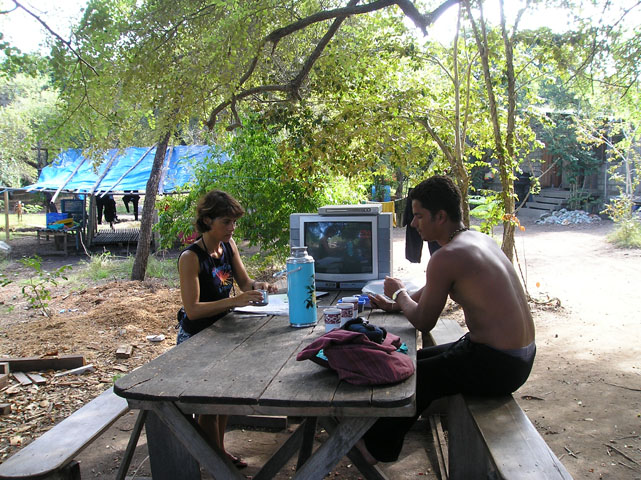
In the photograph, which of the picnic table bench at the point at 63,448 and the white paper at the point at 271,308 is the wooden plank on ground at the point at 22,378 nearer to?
the picnic table bench at the point at 63,448

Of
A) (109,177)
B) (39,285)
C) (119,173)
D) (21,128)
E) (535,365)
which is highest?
(21,128)

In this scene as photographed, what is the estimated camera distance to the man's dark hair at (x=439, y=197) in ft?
9.72

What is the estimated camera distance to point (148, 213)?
9.63 meters

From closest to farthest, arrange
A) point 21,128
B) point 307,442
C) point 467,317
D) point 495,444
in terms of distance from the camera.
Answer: point 495,444, point 467,317, point 307,442, point 21,128

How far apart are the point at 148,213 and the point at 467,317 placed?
7.74 metres

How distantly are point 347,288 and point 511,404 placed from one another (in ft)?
5.92

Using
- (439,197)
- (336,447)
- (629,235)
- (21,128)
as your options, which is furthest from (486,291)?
(21,128)

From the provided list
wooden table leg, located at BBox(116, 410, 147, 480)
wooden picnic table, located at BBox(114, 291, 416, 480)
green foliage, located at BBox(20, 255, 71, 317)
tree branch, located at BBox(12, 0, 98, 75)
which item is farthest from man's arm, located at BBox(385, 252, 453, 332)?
green foliage, located at BBox(20, 255, 71, 317)

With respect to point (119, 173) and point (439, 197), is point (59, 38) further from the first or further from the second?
point (119, 173)

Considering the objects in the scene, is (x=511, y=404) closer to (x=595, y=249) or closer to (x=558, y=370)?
(x=558, y=370)

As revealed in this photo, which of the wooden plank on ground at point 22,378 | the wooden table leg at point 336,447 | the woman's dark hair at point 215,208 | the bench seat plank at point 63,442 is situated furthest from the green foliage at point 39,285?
the wooden table leg at point 336,447

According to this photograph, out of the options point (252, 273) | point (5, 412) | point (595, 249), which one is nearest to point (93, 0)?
point (5, 412)

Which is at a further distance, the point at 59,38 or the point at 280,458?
the point at 59,38

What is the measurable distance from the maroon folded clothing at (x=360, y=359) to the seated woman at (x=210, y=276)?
3.37ft
